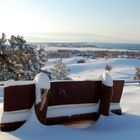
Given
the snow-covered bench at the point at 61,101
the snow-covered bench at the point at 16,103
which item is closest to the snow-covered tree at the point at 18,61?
the snow-covered bench at the point at 61,101

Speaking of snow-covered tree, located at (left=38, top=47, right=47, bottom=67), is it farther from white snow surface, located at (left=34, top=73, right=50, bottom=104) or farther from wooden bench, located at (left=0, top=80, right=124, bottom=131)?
white snow surface, located at (left=34, top=73, right=50, bottom=104)

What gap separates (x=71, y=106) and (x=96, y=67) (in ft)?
402

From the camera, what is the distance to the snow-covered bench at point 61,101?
7047 mm

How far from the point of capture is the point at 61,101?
25.5 ft

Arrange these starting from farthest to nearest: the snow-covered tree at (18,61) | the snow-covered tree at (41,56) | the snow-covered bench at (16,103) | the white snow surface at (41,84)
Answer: the snow-covered tree at (41,56)
the snow-covered tree at (18,61)
the white snow surface at (41,84)
the snow-covered bench at (16,103)

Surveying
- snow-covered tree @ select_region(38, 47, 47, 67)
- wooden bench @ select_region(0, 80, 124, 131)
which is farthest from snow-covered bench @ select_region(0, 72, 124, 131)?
snow-covered tree @ select_region(38, 47, 47, 67)

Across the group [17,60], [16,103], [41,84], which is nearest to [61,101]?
[41,84]

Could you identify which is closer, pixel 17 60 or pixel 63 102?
pixel 63 102

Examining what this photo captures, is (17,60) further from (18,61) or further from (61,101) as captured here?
(61,101)

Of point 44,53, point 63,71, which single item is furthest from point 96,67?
point 44,53

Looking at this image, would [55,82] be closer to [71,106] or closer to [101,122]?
[71,106]

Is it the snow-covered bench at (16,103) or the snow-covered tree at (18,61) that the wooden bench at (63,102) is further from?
the snow-covered tree at (18,61)

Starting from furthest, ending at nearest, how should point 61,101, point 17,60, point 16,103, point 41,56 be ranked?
1. point 41,56
2. point 17,60
3. point 61,101
4. point 16,103

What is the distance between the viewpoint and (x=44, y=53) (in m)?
27.0
